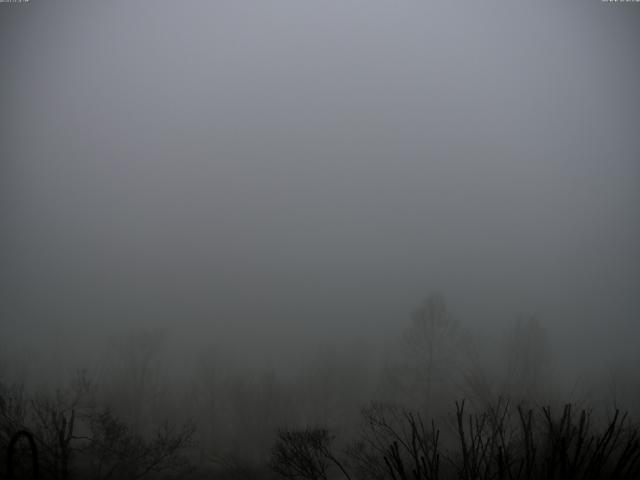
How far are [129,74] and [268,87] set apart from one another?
1408 mm

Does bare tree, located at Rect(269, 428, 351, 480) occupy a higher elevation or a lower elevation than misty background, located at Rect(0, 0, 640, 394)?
lower

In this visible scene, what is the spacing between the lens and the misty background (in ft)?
16.0

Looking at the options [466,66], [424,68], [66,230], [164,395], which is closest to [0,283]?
[66,230]

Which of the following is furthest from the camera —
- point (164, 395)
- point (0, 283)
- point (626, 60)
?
point (626, 60)

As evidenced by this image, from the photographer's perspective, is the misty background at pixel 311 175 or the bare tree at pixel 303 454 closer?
the bare tree at pixel 303 454

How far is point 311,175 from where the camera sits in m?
5.16

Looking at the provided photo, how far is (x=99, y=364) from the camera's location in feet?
15.4

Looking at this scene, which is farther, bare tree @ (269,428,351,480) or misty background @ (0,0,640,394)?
misty background @ (0,0,640,394)

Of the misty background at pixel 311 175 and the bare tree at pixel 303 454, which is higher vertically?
the misty background at pixel 311 175

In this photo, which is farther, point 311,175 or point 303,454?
point 311,175

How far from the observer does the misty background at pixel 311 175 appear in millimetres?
4871

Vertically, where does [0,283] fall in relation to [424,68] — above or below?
below

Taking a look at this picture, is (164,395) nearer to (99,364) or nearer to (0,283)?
(99,364)

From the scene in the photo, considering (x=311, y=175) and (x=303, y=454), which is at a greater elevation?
(x=311, y=175)
